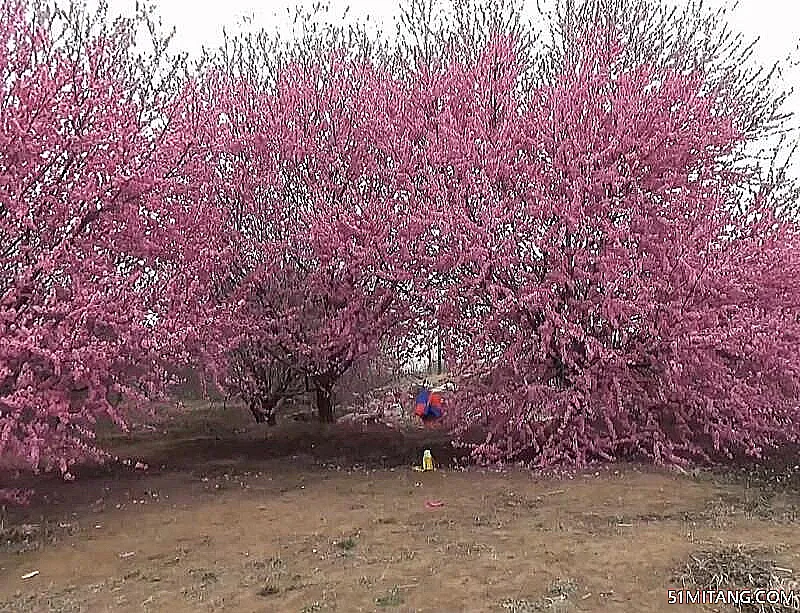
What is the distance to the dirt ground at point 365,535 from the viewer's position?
4105mm

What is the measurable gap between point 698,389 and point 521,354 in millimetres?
1678

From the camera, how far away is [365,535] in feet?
18.3

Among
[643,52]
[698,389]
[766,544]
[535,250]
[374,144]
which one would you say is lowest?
[766,544]

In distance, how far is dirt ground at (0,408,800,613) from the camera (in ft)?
13.5

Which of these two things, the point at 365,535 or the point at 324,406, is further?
the point at 324,406

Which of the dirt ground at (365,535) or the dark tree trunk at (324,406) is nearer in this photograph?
the dirt ground at (365,535)

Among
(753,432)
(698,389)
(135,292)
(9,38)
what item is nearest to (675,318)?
(698,389)

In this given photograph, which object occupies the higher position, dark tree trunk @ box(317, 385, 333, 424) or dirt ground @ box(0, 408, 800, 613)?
dark tree trunk @ box(317, 385, 333, 424)

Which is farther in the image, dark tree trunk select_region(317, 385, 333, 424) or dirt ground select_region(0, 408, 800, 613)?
dark tree trunk select_region(317, 385, 333, 424)

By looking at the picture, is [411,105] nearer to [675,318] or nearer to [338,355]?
[338,355]

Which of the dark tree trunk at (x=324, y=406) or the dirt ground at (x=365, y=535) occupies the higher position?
the dark tree trunk at (x=324, y=406)

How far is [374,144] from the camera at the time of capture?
9.26 meters

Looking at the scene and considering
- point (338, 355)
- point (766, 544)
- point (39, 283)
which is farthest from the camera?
point (338, 355)

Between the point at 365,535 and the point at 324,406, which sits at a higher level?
the point at 324,406
